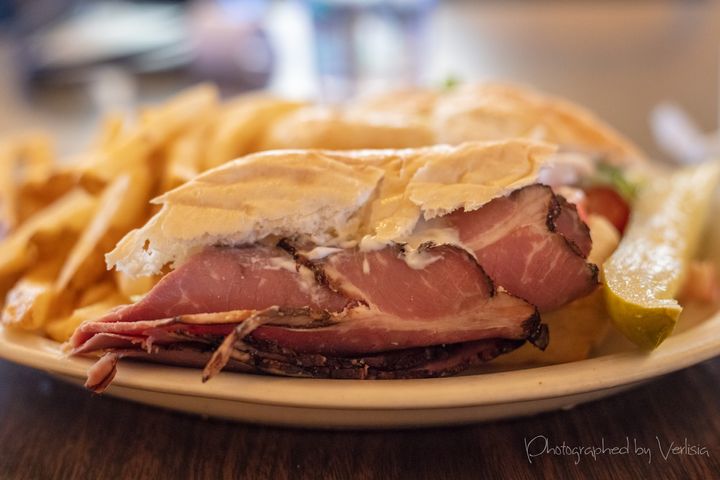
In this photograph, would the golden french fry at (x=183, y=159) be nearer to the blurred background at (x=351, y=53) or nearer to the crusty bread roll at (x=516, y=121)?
the crusty bread roll at (x=516, y=121)

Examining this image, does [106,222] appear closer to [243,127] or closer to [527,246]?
[243,127]

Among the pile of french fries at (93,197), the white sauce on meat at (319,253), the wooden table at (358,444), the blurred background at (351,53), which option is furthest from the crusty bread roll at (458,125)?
the wooden table at (358,444)

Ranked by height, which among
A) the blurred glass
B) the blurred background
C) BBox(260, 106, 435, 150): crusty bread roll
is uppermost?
BBox(260, 106, 435, 150): crusty bread roll

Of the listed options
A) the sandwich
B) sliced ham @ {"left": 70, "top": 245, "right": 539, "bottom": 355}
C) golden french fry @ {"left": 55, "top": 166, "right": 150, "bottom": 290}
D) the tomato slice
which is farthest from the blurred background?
sliced ham @ {"left": 70, "top": 245, "right": 539, "bottom": 355}

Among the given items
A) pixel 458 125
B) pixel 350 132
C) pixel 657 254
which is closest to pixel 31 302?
pixel 350 132

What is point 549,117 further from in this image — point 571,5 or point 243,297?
point 571,5

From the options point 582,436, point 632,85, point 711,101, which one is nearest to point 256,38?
point 632,85

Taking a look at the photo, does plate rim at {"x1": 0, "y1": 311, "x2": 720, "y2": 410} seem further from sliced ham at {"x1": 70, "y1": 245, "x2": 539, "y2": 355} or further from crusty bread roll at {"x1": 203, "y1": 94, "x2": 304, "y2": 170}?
crusty bread roll at {"x1": 203, "y1": 94, "x2": 304, "y2": 170}
